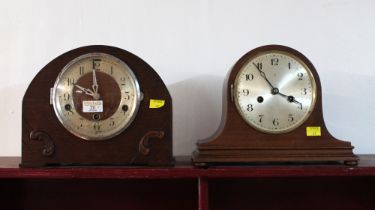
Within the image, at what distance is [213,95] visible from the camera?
1185mm

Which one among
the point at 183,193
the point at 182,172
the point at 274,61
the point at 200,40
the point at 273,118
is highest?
the point at 200,40

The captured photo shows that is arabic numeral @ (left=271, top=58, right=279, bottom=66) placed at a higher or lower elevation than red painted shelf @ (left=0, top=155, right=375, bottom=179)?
higher

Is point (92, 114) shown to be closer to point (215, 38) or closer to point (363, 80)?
point (215, 38)

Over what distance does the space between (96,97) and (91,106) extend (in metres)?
0.02

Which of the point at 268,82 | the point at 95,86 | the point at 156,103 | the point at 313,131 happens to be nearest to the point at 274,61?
the point at 268,82

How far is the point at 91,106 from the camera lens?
907 mm

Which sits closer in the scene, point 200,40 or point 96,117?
point 96,117

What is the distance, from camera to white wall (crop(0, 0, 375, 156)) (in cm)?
119

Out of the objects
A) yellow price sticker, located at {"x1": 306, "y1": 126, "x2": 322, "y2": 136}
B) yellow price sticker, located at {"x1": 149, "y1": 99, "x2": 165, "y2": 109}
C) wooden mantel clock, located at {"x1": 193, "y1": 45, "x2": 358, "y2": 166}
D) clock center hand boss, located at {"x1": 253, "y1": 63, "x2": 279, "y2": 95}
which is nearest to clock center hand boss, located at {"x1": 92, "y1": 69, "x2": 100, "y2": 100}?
yellow price sticker, located at {"x1": 149, "y1": 99, "x2": 165, "y2": 109}

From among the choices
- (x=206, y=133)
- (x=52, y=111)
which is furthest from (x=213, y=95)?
(x=52, y=111)

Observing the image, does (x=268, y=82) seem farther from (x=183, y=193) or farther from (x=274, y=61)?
(x=183, y=193)

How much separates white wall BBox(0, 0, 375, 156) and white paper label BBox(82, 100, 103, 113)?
13.1 inches

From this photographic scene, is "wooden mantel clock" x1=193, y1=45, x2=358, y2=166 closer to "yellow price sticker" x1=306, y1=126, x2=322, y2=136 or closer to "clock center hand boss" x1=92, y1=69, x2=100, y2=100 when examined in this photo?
"yellow price sticker" x1=306, y1=126, x2=322, y2=136

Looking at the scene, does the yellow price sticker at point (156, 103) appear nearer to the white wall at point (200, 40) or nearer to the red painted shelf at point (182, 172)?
the red painted shelf at point (182, 172)
